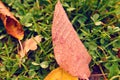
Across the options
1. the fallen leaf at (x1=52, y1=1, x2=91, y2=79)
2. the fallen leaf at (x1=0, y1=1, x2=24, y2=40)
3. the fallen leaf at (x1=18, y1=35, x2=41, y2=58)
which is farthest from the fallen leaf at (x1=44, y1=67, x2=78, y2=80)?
the fallen leaf at (x1=0, y1=1, x2=24, y2=40)

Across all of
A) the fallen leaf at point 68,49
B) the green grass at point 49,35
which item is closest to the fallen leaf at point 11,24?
the green grass at point 49,35

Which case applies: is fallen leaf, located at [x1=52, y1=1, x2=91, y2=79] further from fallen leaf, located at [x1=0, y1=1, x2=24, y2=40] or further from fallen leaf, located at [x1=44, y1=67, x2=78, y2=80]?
fallen leaf, located at [x1=0, y1=1, x2=24, y2=40]

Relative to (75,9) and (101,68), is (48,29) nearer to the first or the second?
(75,9)

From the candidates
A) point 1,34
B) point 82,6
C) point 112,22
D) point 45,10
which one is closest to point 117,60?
point 112,22

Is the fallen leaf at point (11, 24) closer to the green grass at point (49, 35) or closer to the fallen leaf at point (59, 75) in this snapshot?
the green grass at point (49, 35)

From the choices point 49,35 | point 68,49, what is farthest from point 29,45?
point 68,49
